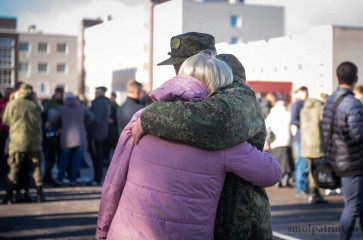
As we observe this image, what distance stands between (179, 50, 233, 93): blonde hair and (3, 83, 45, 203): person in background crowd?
763cm

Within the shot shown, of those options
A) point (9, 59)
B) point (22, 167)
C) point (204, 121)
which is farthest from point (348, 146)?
point (9, 59)

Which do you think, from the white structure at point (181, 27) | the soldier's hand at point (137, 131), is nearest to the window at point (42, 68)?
the white structure at point (181, 27)

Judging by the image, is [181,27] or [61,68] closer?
[181,27]

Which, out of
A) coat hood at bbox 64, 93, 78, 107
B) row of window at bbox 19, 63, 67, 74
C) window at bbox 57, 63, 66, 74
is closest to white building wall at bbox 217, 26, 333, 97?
coat hood at bbox 64, 93, 78, 107

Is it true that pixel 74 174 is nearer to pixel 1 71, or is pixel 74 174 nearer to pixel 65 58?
pixel 1 71

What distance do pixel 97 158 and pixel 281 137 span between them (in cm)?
346

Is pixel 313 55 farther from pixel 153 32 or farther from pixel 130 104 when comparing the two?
pixel 130 104

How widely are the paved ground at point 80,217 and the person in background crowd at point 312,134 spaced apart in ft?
0.77

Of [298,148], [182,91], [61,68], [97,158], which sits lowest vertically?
[97,158]

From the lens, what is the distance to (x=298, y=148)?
Result: 41.3 feet

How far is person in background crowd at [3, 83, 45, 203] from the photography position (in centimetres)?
1043

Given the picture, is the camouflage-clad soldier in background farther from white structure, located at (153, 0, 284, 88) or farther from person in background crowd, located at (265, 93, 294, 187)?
person in background crowd, located at (265, 93, 294, 187)

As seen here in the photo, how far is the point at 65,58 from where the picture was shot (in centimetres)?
14088

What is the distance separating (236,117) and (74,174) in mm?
10333
